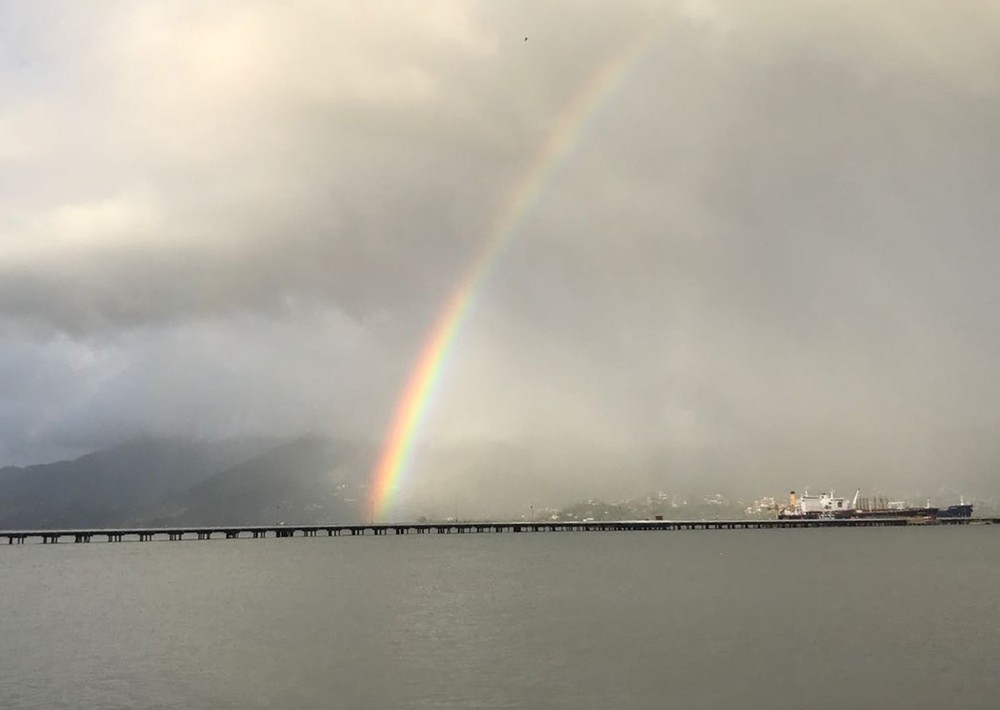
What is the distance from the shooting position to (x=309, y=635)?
5175 cm

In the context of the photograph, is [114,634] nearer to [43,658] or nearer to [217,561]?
[43,658]

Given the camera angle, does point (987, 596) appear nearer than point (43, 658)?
No

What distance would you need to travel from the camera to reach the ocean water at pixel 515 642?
33.8m

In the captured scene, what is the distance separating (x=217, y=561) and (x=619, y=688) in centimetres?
12306

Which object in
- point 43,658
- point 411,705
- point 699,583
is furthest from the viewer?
point 699,583

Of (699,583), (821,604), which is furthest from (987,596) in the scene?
(699,583)

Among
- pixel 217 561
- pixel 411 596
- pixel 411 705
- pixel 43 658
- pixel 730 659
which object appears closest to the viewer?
pixel 411 705

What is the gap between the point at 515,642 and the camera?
4638cm

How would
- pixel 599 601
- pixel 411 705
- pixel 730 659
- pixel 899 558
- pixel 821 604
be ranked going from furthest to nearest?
pixel 899 558, pixel 599 601, pixel 821 604, pixel 730 659, pixel 411 705

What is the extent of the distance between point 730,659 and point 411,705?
53.1 ft

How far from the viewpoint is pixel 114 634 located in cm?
5422

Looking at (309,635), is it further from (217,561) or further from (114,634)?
(217,561)

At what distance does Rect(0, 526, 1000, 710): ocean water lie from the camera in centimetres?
3384

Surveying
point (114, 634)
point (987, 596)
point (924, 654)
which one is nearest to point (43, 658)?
point (114, 634)
